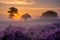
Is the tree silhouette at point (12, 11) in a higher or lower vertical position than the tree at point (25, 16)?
higher

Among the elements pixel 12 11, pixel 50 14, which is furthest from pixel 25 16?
→ pixel 50 14

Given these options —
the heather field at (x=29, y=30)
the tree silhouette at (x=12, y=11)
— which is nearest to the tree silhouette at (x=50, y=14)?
the heather field at (x=29, y=30)

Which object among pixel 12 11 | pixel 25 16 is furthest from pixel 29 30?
pixel 12 11

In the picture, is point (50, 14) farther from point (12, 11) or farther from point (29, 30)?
point (12, 11)

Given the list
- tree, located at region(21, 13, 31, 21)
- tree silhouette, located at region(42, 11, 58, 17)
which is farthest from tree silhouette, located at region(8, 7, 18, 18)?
tree silhouette, located at region(42, 11, 58, 17)

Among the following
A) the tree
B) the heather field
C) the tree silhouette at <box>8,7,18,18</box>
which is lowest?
the heather field

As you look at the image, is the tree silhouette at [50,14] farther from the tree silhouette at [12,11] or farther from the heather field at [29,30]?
the tree silhouette at [12,11]

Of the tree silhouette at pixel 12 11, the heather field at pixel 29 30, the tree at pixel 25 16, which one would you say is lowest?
the heather field at pixel 29 30

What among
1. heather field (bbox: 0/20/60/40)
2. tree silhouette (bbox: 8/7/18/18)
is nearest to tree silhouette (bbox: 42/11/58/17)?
heather field (bbox: 0/20/60/40)

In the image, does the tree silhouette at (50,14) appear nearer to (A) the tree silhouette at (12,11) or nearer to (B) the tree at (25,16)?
(B) the tree at (25,16)

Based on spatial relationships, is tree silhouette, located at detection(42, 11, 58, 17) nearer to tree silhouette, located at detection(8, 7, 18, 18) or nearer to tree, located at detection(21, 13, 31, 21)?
tree, located at detection(21, 13, 31, 21)

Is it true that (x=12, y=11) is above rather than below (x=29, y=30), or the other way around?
above

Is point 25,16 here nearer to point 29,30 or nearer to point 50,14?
point 29,30

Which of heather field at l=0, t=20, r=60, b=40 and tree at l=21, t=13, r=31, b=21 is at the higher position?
tree at l=21, t=13, r=31, b=21
